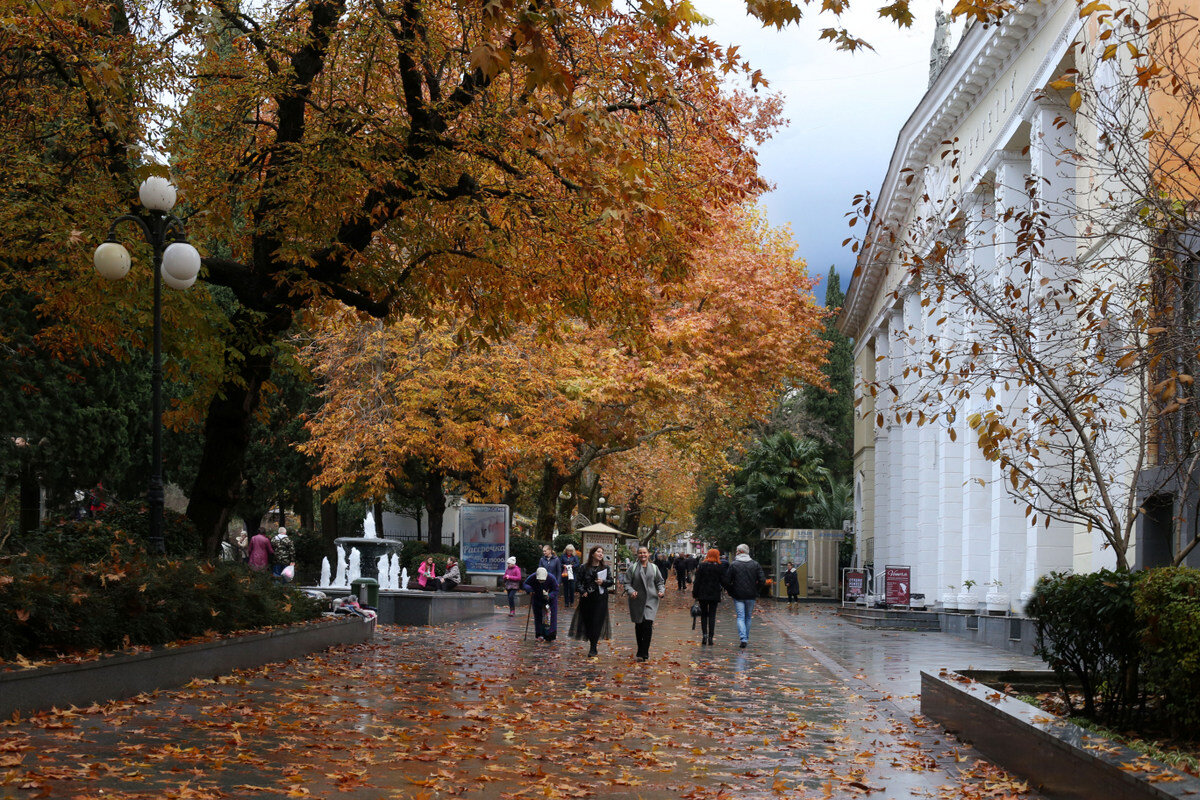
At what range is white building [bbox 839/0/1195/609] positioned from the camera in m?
15.7

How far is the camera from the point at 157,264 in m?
14.7

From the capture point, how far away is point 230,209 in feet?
60.2

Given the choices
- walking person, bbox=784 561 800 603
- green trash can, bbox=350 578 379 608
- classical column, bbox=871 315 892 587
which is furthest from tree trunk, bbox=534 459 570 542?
green trash can, bbox=350 578 379 608

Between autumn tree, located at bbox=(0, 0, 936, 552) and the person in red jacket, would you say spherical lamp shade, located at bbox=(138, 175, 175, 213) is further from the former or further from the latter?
the person in red jacket

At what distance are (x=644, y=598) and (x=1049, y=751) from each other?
11.1 meters

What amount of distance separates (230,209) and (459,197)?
4.03m

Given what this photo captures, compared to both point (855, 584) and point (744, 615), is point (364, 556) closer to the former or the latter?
point (744, 615)

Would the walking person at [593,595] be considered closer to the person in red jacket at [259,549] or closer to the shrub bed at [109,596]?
the shrub bed at [109,596]

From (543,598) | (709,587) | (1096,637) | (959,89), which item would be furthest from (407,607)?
(1096,637)

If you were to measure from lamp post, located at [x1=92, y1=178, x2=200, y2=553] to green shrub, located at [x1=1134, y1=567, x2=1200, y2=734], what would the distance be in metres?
10.3

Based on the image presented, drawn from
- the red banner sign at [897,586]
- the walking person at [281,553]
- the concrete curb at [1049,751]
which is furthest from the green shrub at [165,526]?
the red banner sign at [897,586]

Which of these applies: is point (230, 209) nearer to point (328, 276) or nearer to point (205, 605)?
point (328, 276)

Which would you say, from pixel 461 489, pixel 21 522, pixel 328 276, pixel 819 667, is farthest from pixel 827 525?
pixel 328 276

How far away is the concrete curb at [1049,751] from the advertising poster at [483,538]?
24.2 m
